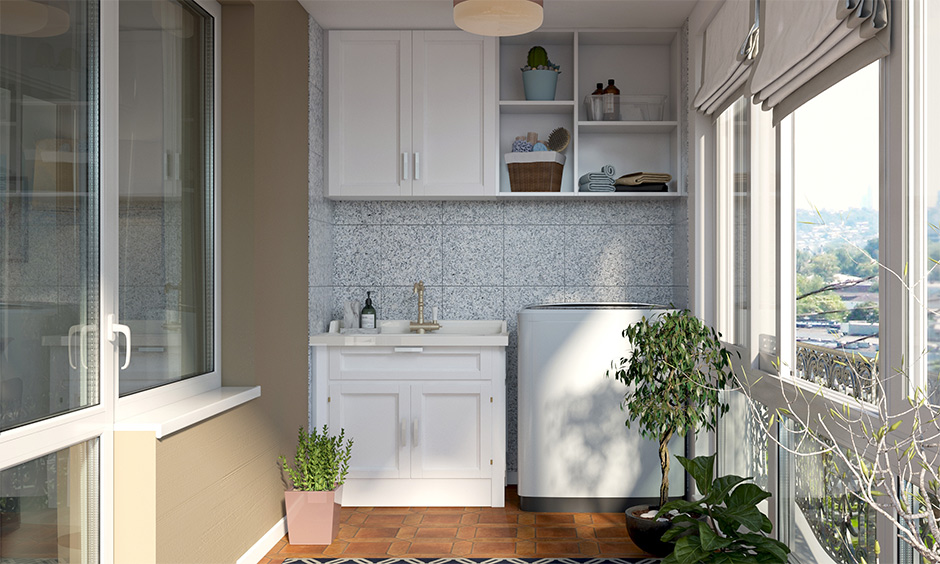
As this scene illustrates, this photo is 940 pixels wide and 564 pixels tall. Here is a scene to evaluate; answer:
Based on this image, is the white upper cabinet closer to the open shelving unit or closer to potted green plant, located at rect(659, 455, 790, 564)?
the open shelving unit

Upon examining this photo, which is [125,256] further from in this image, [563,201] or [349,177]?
[563,201]

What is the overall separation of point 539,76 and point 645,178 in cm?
80

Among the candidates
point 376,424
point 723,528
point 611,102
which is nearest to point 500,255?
point 611,102

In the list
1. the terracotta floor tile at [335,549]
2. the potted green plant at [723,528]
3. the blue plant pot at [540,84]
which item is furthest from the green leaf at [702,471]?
the blue plant pot at [540,84]

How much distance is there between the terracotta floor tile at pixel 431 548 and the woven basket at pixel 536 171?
188 cm

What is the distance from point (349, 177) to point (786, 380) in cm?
244

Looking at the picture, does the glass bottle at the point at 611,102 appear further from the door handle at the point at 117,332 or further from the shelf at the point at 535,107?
the door handle at the point at 117,332

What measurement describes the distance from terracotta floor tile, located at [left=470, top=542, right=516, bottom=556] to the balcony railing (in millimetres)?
1415

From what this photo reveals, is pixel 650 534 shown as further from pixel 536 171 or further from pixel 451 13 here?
pixel 451 13

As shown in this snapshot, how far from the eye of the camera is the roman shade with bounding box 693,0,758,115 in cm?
288

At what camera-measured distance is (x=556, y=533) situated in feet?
11.4

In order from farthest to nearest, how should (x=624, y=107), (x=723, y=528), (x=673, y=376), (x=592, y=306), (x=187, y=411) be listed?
(x=624, y=107)
(x=592, y=306)
(x=673, y=376)
(x=723, y=528)
(x=187, y=411)

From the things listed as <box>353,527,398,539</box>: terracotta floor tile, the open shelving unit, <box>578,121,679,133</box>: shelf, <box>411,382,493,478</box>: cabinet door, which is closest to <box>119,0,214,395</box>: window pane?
<box>353,527,398,539</box>: terracotta floor tile

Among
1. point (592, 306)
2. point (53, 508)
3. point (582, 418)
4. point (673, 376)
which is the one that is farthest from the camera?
point (592, 306)
